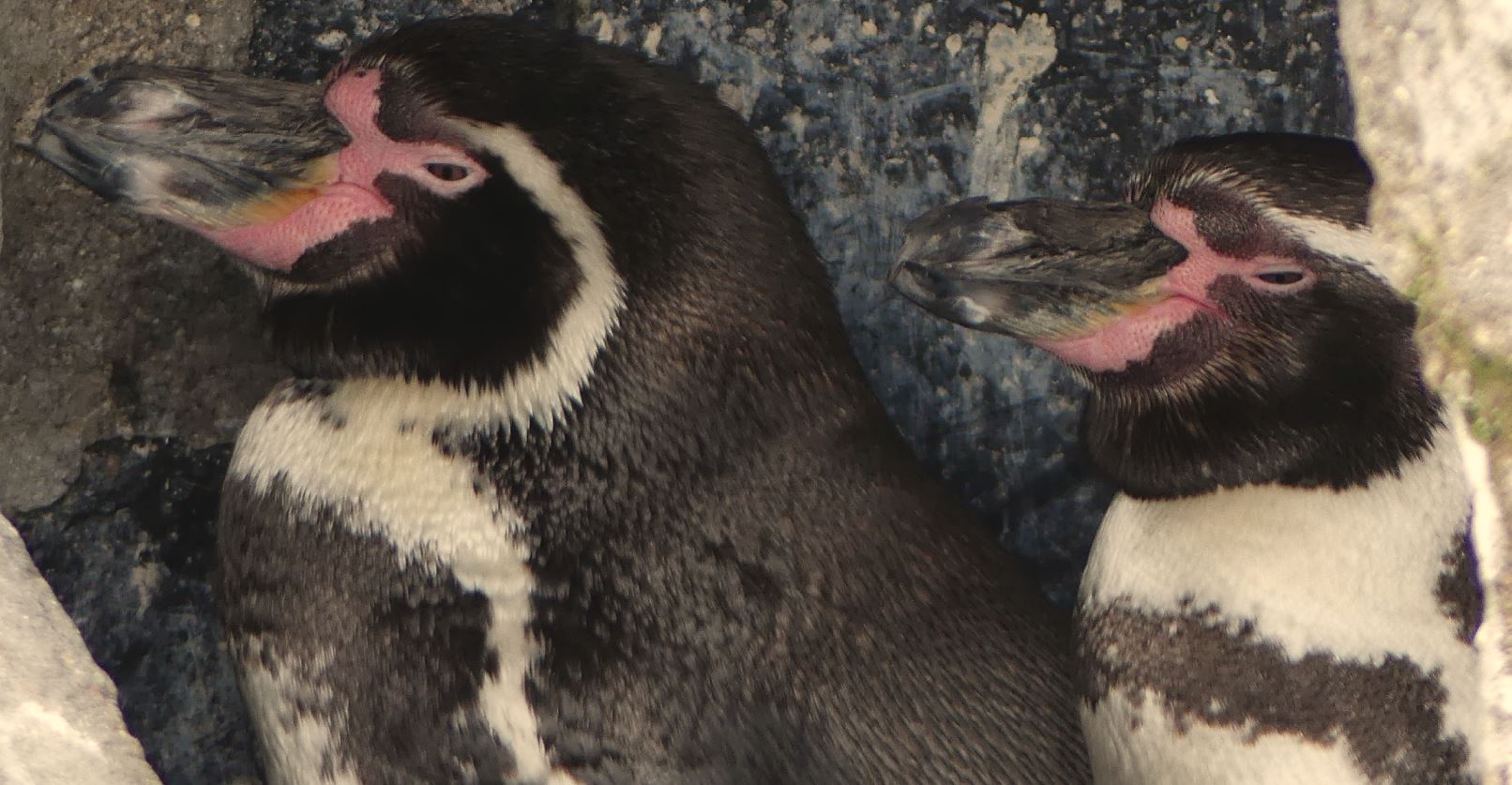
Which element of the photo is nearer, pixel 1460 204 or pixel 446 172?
pixel 1460 204

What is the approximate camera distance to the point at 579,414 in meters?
1.76

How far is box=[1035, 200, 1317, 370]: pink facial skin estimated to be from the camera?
1.61m

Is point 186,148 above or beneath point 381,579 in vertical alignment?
above

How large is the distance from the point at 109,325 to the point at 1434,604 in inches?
58.1

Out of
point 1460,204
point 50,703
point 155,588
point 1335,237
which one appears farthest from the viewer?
point 155,588

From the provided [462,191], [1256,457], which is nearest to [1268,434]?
[1256,457]

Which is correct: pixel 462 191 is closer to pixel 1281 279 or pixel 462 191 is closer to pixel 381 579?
pixel 381 579

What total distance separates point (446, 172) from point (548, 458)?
28 centimetres

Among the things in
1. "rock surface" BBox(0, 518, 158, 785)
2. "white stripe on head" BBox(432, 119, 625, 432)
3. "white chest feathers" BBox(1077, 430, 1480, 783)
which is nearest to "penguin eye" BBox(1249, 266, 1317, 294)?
"white chest feathers" BBox(1077, 430, 1480, 783)

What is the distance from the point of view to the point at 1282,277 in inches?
62.9

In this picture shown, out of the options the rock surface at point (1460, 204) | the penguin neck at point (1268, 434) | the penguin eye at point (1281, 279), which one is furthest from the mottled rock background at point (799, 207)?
the rock surface at point (1460, 204)

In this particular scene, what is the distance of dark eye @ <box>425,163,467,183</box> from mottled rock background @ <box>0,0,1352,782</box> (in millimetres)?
563

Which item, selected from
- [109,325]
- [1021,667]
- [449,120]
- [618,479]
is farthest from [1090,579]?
[109,325]

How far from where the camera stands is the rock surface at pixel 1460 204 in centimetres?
112
